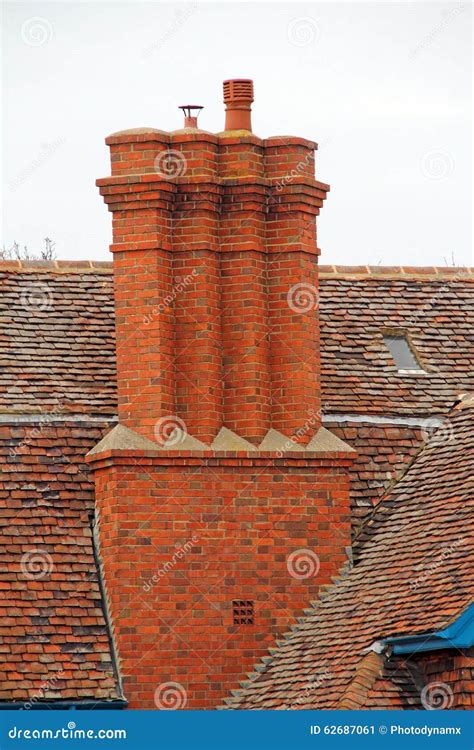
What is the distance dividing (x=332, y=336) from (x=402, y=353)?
0.95m

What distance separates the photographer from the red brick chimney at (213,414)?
22109 millimetres

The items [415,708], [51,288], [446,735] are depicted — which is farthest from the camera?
[51,288]

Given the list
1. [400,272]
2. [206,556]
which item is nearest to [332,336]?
[400,272]

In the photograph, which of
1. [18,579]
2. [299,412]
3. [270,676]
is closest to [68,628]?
[18,579]

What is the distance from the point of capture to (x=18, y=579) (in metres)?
21.9

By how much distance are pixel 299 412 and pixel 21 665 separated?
176 inches

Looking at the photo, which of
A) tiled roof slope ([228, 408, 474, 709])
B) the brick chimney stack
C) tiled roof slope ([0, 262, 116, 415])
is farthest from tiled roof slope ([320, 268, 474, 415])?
tiled roof slope ([0, 262, 116, 415])

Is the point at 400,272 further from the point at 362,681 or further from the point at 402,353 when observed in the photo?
the point at 362,681

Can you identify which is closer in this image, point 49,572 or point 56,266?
point 49,572

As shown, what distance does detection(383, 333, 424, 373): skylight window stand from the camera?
25.5 m

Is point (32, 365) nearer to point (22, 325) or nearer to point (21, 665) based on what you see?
point (22, 325)

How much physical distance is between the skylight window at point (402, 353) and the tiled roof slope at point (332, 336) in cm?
12

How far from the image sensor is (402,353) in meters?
25.8

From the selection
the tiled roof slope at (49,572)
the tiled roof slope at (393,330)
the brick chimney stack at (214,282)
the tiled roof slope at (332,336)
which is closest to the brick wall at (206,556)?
the tiled roof slope at (49,572)
